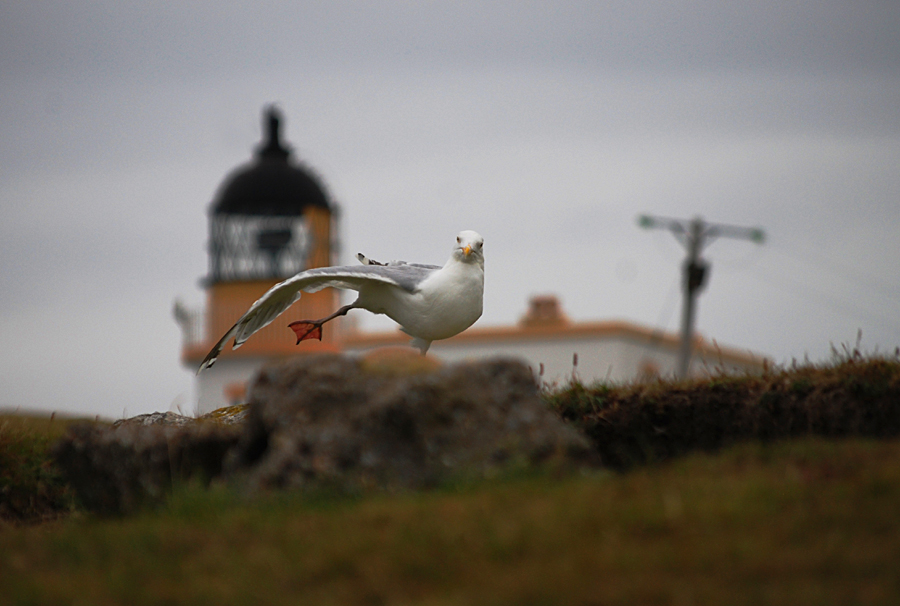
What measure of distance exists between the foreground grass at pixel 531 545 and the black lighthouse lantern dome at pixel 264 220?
29.3m

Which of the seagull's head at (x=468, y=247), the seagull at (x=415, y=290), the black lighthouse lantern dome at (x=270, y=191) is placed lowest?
the seagull at (x=415, y=290)

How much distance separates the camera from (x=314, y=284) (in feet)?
30.7

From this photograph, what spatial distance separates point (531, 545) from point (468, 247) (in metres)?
4.88

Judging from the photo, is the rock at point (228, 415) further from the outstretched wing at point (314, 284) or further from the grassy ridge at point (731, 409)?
the grassy ridge at point (731, 409)

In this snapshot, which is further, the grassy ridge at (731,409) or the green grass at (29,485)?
the green grass at (29,485)

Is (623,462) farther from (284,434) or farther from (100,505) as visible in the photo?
(100,505)

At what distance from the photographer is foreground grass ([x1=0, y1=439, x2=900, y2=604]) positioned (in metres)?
4.06

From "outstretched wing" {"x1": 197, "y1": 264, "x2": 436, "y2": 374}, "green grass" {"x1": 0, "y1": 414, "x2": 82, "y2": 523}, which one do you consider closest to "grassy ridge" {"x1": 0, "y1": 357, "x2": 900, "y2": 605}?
"green grass" {"x1": 0, "y1": 414, "x2": 82, "y2": 523}

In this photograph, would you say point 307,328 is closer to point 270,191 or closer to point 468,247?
point 468,247

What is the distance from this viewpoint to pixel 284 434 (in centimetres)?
580

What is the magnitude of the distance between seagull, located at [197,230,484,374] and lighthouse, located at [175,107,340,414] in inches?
925

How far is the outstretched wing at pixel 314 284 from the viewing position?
9094 mm

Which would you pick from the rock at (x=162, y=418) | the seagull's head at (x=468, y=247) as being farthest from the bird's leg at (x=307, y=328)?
the rock at (x=162, y=418)

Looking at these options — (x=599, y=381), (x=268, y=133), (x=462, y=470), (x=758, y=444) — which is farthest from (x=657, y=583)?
(x=268, y=133)
